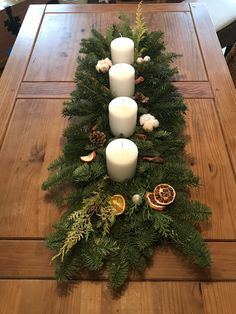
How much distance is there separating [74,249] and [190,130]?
0.45 metres

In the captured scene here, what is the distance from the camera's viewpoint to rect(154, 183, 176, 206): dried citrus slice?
2.28 feet

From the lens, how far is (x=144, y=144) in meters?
0.78

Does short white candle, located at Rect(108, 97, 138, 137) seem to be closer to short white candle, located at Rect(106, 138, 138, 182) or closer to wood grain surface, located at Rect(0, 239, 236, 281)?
short white candle, located at Rect(106, 138, 138, 182)

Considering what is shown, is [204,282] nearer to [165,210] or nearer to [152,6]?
[165,210]

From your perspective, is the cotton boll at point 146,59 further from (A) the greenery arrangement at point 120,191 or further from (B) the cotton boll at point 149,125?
(B) the cotton boll at point 149,125

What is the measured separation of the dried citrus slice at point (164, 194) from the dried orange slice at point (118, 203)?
0.22 ft

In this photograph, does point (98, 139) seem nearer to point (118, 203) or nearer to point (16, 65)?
point (118, 203)

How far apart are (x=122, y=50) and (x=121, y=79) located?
118 mm

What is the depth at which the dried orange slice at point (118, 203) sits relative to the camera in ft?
2.28

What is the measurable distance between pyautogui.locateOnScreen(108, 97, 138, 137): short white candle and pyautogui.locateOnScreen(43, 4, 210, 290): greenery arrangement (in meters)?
0.04

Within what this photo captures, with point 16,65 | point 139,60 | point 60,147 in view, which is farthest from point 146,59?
point 16,65

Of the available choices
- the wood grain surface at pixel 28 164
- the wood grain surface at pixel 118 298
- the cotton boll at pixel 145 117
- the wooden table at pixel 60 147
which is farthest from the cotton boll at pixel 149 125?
the wood grain surface at pixel 118 298

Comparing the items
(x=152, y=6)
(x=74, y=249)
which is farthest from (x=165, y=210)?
(x=152, y=6)

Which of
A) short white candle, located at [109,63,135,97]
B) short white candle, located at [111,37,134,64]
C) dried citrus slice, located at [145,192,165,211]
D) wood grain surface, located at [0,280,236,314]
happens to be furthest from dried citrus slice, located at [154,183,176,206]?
short white candle, located at [111,37,134,64]
